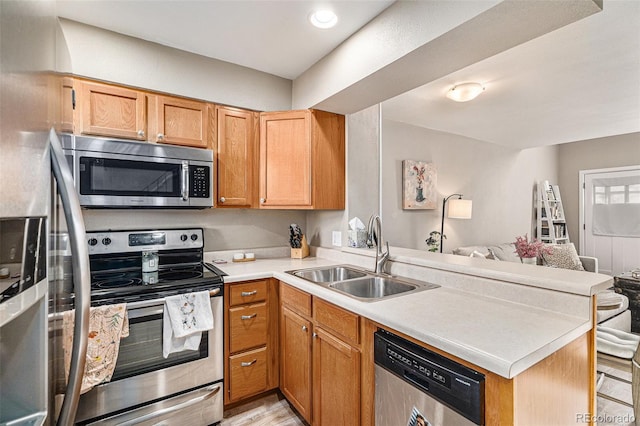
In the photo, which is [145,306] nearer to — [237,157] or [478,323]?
[237,157]

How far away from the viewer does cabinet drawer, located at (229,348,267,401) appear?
6.54 ft

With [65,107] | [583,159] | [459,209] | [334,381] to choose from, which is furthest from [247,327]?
[583,159]

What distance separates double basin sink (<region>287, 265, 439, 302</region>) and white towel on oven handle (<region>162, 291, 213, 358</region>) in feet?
1.89


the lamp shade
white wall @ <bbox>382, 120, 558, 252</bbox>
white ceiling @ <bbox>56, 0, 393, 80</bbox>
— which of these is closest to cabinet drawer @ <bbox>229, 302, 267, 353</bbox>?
white ceiling @ <bbox>56, 0, 393, 80</bbox>

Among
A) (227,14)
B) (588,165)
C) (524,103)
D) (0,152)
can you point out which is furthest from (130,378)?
(588,165)

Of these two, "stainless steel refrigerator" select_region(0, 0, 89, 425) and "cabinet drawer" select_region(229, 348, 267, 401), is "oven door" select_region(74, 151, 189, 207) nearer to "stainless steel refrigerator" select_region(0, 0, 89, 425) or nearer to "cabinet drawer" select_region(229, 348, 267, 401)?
"cabinet drawer" select_region(229, 348, 267, 401)

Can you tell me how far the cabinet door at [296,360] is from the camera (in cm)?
182

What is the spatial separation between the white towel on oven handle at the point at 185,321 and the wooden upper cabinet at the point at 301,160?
3.16ft

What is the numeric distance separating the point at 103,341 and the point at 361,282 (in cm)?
143

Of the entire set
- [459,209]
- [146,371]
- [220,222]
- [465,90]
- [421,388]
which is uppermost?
[465,90]

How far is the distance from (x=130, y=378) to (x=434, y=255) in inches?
73.6

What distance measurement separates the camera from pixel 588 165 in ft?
A: 18.9

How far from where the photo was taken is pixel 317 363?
173 cm

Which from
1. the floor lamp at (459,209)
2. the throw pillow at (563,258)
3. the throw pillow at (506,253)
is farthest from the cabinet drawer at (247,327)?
the throw pillow at (563,258)
